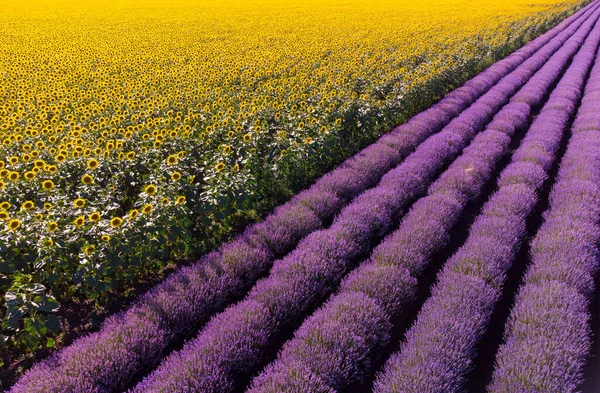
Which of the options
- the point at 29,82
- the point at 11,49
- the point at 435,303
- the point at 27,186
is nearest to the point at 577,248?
the point at 435,303

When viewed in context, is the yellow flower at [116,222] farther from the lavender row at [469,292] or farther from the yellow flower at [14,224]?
the lavender row at [469,292]

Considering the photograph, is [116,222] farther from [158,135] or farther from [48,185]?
[158,135]

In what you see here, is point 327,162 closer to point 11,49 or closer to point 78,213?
point 78,213

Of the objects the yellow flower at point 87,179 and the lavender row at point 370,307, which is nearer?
the lavender row at point 370,307

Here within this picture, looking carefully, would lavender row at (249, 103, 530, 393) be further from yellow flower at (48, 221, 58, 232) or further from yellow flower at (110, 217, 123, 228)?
yellow flower at (48, 221, 58, 232)

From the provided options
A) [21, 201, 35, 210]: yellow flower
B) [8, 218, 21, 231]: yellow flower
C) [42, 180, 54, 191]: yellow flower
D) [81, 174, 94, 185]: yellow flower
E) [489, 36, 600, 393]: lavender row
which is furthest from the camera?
[81, 174, 94, 185]: yellow flower

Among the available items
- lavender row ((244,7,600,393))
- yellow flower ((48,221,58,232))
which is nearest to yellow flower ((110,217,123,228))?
yellow flower ((48,221,58,232))

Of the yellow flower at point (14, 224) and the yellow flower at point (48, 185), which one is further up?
the yellow flower at point (48, 185)

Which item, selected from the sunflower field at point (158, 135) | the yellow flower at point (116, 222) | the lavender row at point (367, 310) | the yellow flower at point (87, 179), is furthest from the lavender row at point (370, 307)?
the yellow flower at point (87, 179)
